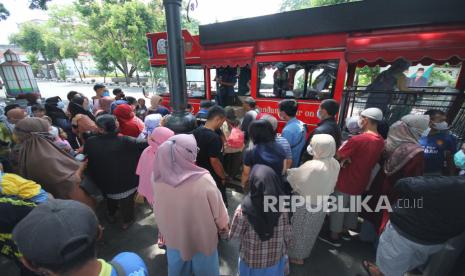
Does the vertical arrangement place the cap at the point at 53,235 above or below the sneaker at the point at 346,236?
above

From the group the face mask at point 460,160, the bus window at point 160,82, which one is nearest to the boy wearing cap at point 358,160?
the face mask at point 460,160

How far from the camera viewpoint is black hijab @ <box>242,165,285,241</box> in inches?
66.8

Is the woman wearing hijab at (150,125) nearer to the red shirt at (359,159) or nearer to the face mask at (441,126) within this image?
the red shirt at (359,159)

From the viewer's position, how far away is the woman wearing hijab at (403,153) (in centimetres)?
226

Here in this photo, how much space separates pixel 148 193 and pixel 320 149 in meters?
2.13

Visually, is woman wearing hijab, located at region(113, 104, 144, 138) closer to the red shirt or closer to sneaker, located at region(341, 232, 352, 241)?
the red shirt

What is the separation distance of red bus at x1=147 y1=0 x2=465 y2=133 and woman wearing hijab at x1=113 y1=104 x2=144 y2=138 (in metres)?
3.28

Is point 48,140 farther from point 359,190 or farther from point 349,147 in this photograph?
point 359,190

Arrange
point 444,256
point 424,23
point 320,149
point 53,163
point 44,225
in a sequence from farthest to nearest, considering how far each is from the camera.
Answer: point 424,23 < point 53,163 < point 320,149 < point 444,256 < point 44,225

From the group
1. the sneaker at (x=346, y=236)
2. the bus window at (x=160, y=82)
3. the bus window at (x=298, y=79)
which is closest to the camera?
the sneaker at (x=346, y=236)

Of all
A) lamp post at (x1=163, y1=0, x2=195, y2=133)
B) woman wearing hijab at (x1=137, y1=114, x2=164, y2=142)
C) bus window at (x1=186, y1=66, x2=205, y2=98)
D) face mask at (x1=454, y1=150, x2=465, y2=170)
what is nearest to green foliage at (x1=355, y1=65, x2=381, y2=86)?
bus window at (x1=186, y1=66, x2=205, y2=98)

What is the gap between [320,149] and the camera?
7.27ft

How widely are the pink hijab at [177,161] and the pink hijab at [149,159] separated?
2.74 ft

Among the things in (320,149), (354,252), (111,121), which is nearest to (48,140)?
(111,121)
